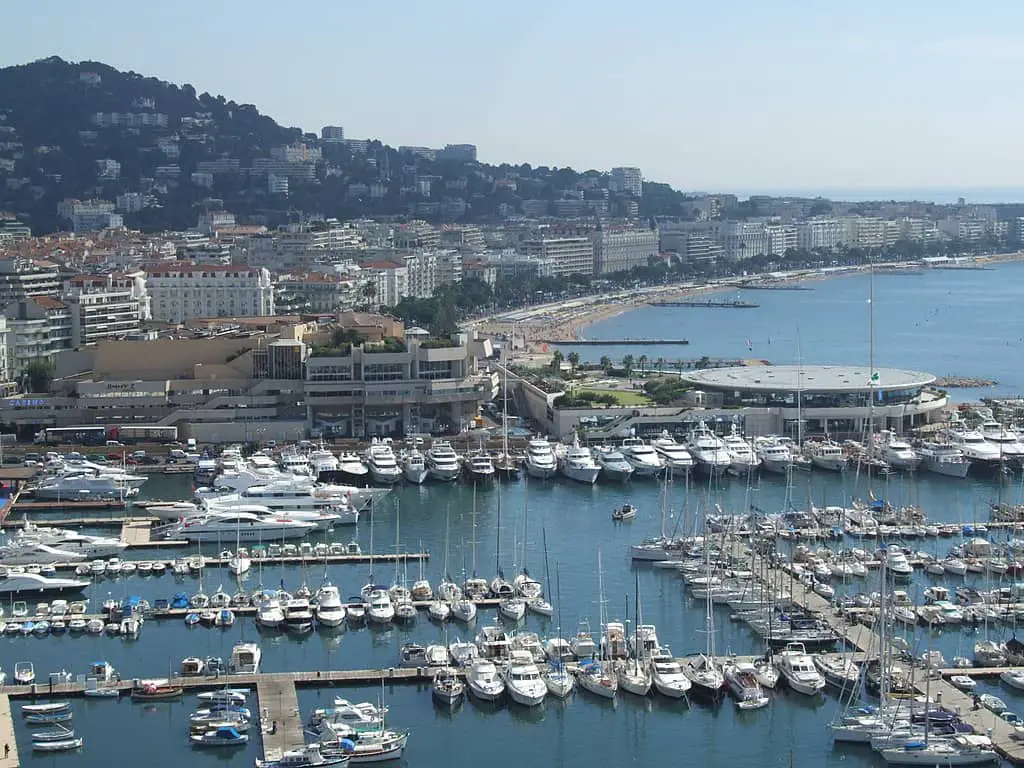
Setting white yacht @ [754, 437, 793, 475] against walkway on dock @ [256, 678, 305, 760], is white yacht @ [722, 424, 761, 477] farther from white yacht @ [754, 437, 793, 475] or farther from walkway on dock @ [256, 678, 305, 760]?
walkway on dock @ [256, 678, 305, 760]

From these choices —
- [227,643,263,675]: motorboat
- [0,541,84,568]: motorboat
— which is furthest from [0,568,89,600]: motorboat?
[227,643,263,675]: motorboat

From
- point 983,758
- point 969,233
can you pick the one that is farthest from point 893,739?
point 969,233

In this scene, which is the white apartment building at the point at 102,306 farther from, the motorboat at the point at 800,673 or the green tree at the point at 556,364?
the motorboat at the point at 800,673

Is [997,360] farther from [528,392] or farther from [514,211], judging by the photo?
[514,211]

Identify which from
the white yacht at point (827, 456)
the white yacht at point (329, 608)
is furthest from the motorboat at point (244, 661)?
the white yacht at point (827, 456)

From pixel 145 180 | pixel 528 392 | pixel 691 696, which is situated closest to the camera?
pixel 691 696
